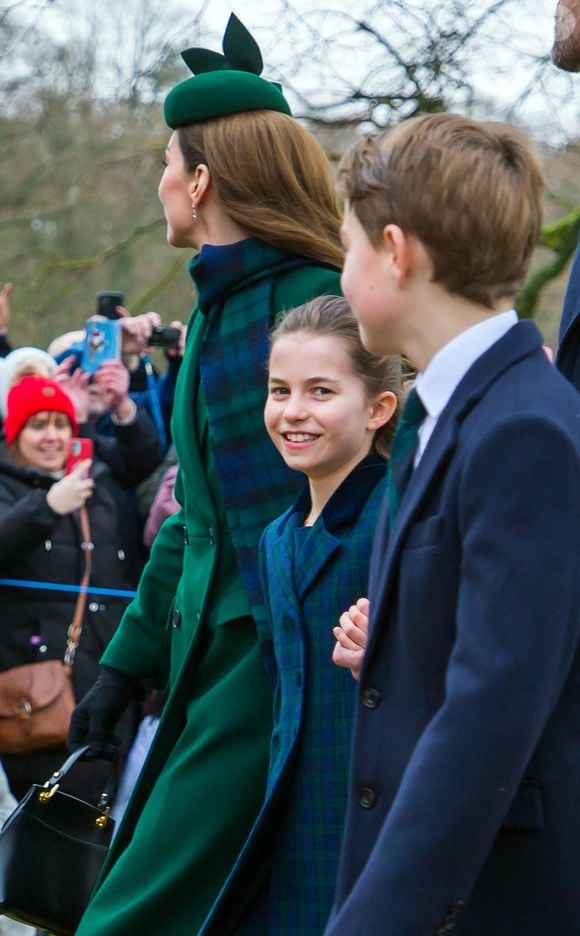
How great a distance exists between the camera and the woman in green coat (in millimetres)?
3232

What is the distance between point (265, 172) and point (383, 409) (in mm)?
635

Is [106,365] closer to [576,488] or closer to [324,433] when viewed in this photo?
[324,433]

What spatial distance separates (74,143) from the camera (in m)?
11.0

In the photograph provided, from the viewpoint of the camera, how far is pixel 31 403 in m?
5.69

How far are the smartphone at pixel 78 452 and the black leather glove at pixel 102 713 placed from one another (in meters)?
1.90

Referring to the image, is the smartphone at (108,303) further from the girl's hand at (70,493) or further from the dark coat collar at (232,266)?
the dark coat collar at (232,266)

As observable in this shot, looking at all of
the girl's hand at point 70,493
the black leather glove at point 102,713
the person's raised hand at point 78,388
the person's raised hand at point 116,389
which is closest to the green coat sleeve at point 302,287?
the black leather glove at point 102,713

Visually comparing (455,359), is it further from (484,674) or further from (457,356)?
(484,674)

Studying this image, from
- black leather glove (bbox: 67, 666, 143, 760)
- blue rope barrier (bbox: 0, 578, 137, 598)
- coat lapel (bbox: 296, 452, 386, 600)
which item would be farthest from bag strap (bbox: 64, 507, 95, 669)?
coat lapel (bbox: 296, 452, 386, 600)

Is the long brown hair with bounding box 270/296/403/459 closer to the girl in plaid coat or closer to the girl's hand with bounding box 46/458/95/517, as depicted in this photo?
the girl in plaid coat

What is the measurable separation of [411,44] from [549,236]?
0.99 meters

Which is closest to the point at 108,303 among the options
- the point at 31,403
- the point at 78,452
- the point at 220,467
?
the point at 31,403

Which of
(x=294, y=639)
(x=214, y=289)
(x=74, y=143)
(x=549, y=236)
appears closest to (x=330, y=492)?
(x=294, y=639)

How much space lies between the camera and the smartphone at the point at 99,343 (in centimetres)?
626
